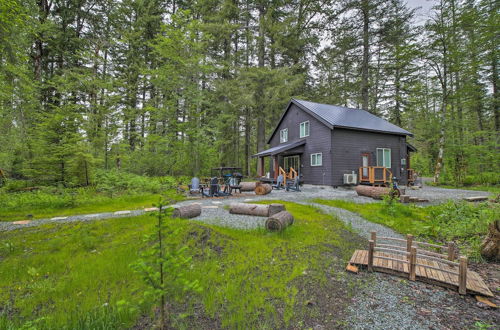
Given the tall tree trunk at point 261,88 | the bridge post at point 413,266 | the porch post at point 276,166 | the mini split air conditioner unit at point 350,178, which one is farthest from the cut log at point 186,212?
the tall tree trunk at point 261,88

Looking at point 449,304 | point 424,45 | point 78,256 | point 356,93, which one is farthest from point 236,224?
point 356,93

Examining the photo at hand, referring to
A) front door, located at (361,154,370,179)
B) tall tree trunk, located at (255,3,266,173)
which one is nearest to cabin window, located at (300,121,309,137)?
front door, located at (361,154,370,179)

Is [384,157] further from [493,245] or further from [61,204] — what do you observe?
[61,204]

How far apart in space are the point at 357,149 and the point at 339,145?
1.59 metres

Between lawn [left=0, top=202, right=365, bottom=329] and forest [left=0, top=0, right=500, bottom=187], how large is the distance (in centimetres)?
824

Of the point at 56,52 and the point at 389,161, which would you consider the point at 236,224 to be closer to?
the point at 389,161

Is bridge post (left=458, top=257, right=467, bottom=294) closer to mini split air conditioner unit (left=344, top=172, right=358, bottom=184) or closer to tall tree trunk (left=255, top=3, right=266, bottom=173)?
mini split air conditioner unit (left=344, top=172, right=358, bottom=184)

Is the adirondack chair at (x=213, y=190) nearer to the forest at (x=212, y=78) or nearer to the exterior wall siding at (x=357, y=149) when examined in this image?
the forest at (x=212, y=78)

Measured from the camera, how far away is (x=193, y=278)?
2961 millimetres

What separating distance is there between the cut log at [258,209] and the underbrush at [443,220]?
288 cm

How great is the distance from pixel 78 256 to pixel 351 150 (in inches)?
600

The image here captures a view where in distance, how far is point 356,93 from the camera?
21406mm

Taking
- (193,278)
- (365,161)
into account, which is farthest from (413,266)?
(365,161)

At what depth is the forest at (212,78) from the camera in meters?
12.8
